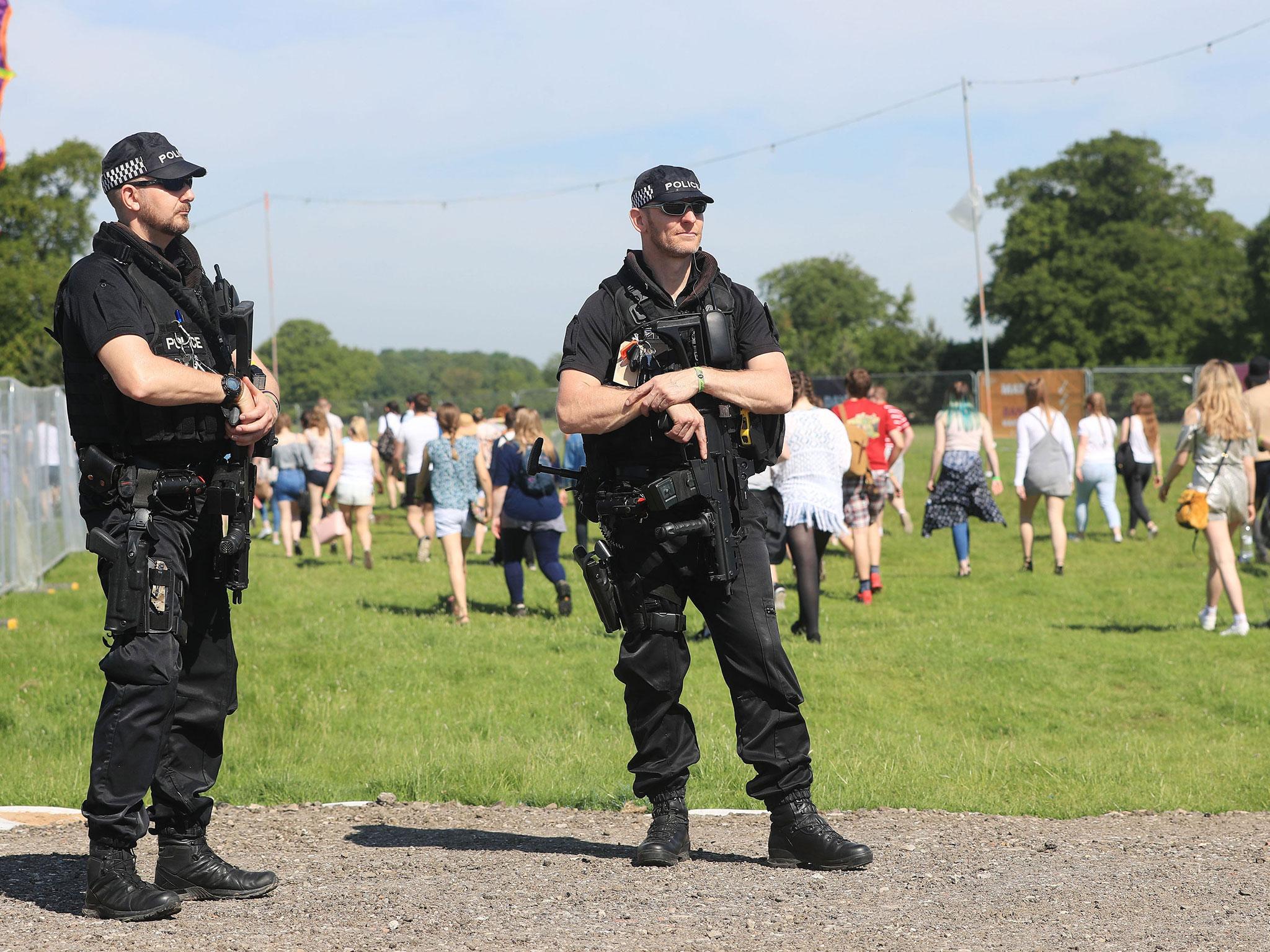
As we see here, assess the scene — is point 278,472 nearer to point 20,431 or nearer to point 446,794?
point 20,431

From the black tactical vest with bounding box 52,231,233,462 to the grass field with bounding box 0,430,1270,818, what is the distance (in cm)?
270

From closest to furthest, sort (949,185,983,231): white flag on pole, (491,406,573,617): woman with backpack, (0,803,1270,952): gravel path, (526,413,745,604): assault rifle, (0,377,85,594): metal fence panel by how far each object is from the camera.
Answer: (0,803,1270,952): gravel path < (526,413,745,604): assault rifle < (491,406,573,617): woman with backpack < (0,377,85,594): metal fence panel < (949,185,983,231): white flag on pole

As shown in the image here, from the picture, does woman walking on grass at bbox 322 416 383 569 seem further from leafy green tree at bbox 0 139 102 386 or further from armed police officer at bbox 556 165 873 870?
leafy green tree at bbox 0 139 102 386

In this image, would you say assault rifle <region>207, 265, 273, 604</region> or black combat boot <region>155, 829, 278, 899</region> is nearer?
assault rifle <region>207, 265, 273, 604</region>

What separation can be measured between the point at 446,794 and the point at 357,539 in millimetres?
16132

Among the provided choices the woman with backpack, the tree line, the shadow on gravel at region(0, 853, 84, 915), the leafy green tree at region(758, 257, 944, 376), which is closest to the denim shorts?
the woman with backpack

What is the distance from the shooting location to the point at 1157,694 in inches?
380

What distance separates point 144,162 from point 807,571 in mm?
7231

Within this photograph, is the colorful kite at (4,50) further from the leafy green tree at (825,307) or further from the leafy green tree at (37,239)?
the leafy green tree at (825,307)

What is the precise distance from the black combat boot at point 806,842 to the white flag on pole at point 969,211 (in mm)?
27488

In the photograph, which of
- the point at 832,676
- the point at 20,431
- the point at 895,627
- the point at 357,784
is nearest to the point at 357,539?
the point at 20,431

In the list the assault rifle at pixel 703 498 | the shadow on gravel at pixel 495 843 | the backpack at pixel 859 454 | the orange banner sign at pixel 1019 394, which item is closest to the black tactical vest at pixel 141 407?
the assault rifle at pixel 703 498

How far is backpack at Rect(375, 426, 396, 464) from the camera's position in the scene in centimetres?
2356

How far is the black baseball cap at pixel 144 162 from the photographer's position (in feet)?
14.2
